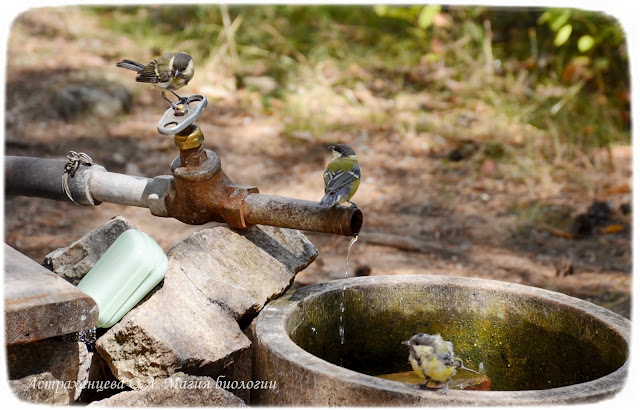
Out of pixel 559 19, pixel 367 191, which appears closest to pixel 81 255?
pixel 367 191

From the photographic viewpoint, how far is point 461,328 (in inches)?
134

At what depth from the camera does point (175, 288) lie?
10.3ft

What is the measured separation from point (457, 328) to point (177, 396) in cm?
124

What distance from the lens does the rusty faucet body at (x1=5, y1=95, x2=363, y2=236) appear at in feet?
10.4

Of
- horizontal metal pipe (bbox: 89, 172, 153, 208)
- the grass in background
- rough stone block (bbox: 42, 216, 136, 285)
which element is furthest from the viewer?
the grass in background

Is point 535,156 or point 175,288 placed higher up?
point 175,288

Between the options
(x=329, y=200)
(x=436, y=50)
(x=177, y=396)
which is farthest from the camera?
(x=436, y=50)

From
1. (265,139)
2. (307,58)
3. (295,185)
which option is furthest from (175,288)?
(307,58)

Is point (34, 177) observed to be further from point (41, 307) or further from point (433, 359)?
point (433, 359)

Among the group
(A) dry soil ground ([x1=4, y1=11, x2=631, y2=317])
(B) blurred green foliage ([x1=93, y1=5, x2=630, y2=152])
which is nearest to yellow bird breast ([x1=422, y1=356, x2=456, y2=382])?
(A) dry soil ground ([x1=4, y1=11, x2=631, y2=317])

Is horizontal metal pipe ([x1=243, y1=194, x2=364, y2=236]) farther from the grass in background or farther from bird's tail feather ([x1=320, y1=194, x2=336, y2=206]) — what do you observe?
the grass in background

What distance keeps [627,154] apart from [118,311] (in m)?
5.49

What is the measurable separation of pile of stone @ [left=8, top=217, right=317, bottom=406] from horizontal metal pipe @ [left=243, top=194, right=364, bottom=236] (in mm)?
216

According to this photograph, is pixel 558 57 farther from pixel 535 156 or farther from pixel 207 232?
pixel 207 232
